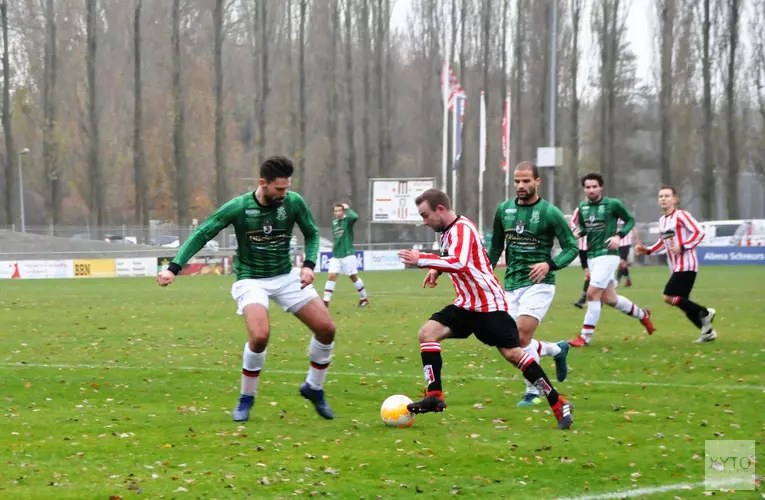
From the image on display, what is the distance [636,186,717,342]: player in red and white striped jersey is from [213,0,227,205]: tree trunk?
46259mm

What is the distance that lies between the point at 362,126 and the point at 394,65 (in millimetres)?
5037

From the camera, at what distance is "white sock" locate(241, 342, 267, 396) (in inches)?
348

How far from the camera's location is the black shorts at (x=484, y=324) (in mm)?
8430

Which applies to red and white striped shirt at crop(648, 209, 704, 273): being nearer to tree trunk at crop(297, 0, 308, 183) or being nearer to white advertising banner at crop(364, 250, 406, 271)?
white advertising banner at crop(364, 250, 406, 271)

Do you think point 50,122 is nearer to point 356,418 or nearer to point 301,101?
point 301,101

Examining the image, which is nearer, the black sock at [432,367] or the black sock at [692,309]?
the black sock at [432,367]

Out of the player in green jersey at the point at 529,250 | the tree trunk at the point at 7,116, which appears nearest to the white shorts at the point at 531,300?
the player in green jersey at the point at 529,250

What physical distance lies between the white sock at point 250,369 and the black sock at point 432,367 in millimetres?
1420

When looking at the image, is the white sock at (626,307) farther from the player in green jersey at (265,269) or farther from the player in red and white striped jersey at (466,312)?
the player in green jersey at (265,269)

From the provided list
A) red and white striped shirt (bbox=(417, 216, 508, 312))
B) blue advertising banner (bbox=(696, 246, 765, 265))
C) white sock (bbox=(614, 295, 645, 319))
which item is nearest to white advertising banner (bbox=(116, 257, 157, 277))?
blue advertising banner (bbox=(696, 246, 765, 265))

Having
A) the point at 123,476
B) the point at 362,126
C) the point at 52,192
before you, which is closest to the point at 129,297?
the point at 123,476

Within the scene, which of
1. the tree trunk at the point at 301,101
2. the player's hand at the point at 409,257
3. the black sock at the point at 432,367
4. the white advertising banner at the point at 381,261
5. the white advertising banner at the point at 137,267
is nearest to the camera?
the player's hand at the point at 409,257

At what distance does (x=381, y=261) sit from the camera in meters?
45.6

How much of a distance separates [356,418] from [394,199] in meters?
39.4
